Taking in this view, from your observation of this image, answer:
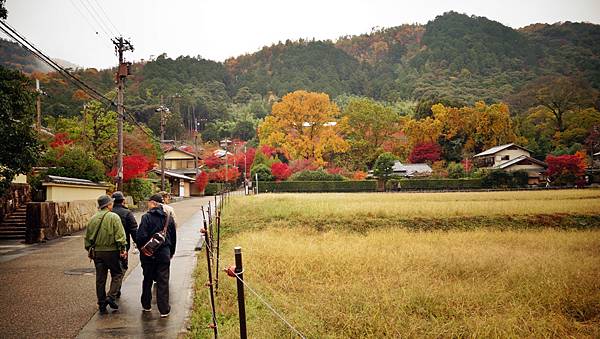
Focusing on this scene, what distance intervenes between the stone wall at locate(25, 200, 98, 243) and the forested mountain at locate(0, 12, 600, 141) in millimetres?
45945

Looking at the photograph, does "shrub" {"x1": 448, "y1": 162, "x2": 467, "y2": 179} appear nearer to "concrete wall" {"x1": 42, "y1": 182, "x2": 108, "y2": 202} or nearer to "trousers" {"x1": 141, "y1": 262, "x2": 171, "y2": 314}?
"concrete wall" {"x1": 42, "y1": 182, "x2": 108, "y2": 202}

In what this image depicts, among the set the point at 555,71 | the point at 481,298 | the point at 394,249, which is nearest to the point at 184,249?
the point at 394,249

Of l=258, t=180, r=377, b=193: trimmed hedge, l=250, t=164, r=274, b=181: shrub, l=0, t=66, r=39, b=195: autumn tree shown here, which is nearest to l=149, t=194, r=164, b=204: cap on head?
l=0, t=66, r=39, b=195: autumn tree

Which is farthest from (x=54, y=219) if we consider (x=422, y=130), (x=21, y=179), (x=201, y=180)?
(x=422, y=130)

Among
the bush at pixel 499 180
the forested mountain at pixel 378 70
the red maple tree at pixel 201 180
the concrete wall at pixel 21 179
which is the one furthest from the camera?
the forested mountain at pixel 378 70

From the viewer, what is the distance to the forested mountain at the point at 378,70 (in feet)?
248

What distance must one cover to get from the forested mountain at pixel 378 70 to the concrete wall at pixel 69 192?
143 ft

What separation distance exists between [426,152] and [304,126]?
18117mm

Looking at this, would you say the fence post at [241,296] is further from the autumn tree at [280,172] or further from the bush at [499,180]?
the bush at [499,180]

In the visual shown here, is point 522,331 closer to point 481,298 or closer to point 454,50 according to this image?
point 481,298

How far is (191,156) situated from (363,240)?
52.1m

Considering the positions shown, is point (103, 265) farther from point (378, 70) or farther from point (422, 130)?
point (378, 70)

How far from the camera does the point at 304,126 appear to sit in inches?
2046

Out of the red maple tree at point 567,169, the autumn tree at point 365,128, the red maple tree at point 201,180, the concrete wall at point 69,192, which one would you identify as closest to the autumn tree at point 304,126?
the autumn tree at point 365,128
